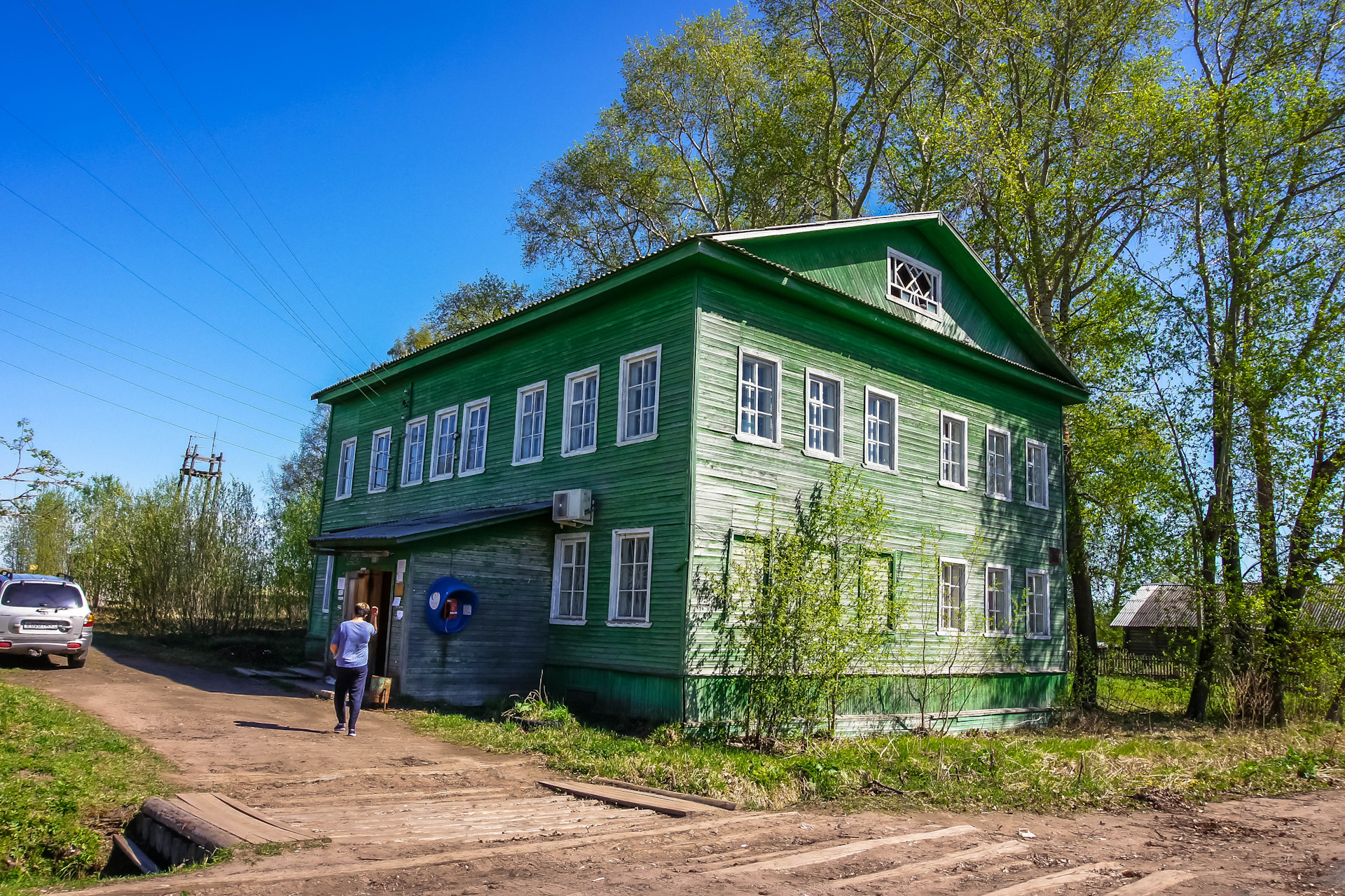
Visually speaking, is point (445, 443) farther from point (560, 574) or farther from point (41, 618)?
point (41, 618)

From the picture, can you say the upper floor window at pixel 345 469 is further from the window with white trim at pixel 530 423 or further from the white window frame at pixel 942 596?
the white window frame at pixel 942 596

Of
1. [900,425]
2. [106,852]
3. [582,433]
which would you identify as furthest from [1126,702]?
[106,852]

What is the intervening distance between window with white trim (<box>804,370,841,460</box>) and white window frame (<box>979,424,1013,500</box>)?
4829 mm

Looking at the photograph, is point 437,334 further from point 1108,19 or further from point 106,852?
point 106,852

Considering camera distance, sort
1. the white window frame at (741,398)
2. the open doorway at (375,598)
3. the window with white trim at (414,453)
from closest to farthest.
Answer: the white window frame at (741,398) < the open doorway at (375,598) < the window with white trim at (414,453)

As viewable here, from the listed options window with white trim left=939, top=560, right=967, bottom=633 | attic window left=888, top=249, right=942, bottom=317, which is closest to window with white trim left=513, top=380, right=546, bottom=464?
attic window left=888, top=249, right=942, bottom=317

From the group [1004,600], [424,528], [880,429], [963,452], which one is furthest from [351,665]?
[1004,600]

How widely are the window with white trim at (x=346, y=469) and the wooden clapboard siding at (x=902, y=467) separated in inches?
494

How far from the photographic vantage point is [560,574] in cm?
1538

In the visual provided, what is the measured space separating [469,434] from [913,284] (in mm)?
9416

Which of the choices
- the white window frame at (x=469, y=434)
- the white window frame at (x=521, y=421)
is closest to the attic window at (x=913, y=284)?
the white window frame at (x=521, y=421)

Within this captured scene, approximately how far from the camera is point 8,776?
7672 millimetres

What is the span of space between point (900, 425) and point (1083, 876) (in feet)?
34.8

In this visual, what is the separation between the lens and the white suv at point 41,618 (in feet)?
54.3
